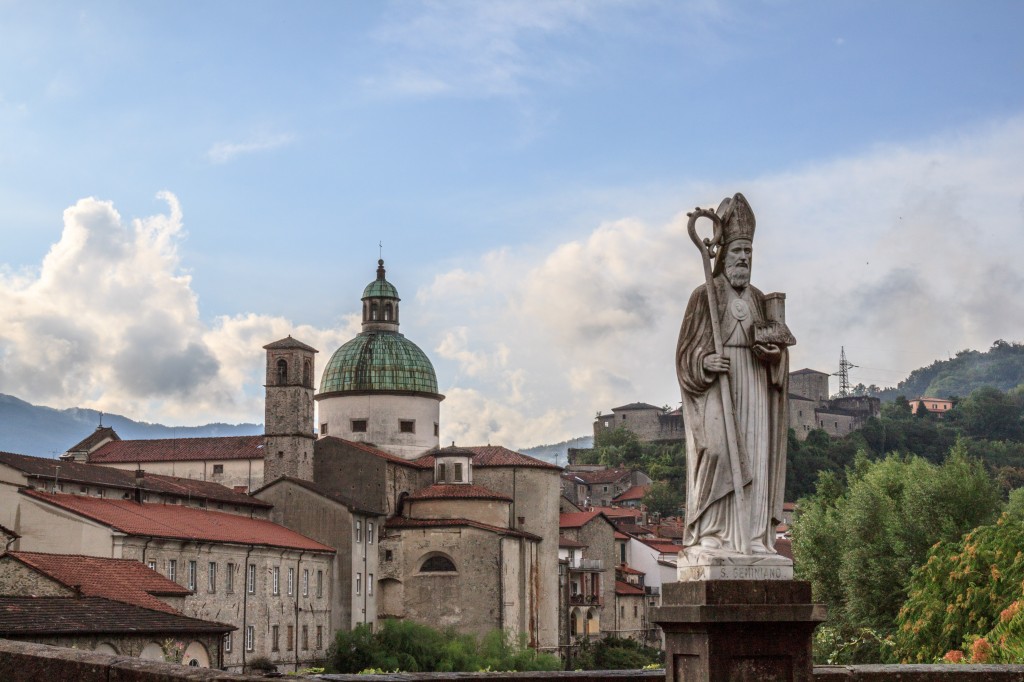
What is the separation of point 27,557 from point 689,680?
37.0 meters

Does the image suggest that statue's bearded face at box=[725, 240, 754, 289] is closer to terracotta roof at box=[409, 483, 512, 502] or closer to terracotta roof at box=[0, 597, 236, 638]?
terracotta roof at box=[0, 597, 236, 638]

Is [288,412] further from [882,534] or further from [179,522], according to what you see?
[882,534]

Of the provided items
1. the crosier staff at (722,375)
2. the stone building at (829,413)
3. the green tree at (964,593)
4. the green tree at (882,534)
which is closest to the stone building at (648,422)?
the stone building at (829,413)

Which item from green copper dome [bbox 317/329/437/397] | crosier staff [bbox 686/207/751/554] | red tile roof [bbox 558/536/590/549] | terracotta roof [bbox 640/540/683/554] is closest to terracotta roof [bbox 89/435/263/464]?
green copper dome [bbox 317/329/437/397]

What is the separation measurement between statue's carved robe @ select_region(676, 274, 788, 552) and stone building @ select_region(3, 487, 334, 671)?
4290 cm

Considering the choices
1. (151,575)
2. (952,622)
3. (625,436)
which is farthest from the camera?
(625,436)

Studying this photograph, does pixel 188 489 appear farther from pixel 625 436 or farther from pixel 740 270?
pixel 625 436

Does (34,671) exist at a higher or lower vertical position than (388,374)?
lower

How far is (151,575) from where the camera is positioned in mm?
49031

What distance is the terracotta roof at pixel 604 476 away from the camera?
146m

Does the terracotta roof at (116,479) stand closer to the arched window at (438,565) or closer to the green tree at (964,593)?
the arched window at (438,565)

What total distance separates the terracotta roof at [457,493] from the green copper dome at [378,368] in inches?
392

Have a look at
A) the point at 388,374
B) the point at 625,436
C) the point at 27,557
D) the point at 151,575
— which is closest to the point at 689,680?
the point at 27,557

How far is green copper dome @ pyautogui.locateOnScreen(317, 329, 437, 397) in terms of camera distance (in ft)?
272
